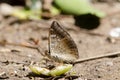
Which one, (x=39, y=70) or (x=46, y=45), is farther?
(x=46, y=45)

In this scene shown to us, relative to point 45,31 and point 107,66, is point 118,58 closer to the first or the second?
point 107,66

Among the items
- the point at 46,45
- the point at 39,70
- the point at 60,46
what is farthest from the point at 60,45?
the point at 46,45

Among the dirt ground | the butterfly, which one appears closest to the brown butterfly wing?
the butterfly

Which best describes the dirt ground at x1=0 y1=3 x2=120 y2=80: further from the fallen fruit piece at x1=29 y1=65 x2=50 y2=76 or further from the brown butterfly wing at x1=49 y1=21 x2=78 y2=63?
the brown butterfly wing at x1=49 y1=21 x2=78 y2=63

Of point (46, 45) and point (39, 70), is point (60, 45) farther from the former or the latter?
point (46, 45)

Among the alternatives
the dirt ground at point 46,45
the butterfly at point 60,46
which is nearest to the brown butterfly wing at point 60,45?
the butterfly at point 60,46

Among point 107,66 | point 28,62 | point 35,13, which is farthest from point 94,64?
point 35,13
